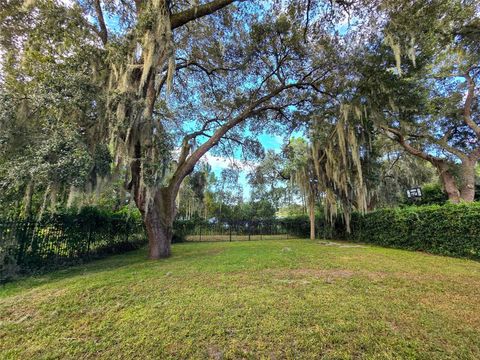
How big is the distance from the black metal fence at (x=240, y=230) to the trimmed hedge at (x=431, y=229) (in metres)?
5.30

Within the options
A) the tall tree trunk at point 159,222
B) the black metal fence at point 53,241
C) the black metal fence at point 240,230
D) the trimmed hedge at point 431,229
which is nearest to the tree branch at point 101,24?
the tall tree trunk at point 159,222

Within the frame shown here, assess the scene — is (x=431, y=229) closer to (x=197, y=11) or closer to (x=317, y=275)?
→ (x=317, y=275)

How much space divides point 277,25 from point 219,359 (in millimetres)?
7661

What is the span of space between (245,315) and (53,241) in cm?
508

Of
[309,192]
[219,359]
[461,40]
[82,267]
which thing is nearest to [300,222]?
[309,192]

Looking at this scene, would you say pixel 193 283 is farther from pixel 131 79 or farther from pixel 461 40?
pixel 461 40

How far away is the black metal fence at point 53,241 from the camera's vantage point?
4.28 meters

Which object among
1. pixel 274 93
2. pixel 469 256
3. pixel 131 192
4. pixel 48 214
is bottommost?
pixel 469 256

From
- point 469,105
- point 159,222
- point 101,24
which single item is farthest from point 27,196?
point 469,105

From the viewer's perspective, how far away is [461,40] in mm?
7055

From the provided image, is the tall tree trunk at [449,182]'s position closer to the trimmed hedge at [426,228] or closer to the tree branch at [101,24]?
the trimmed hedge at [426,228]

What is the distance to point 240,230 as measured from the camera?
14.6m

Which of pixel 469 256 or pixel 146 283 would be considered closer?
pixel 146 283

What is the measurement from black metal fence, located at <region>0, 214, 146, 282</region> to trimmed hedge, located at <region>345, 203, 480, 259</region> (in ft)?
32.4
